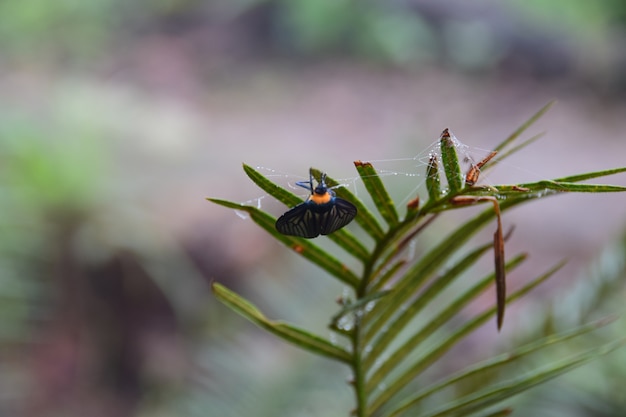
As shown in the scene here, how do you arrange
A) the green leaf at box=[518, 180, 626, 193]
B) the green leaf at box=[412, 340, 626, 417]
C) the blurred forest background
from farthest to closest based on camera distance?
the blurred forest background < the green leaf at box=[412, 340, 626, 417] < the green leaf at box=[518, 180, 626, 193]

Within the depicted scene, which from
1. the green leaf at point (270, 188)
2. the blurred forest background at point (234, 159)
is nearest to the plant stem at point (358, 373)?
the green leaf at point (270, 188)

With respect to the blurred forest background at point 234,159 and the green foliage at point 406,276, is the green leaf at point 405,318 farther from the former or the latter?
the blurred forest background at point 234,159

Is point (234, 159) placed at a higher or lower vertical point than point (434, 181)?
higher

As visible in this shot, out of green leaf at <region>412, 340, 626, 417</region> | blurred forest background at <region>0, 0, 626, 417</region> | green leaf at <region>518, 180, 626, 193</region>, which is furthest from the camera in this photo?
blurred forest background at <region>0, 0, 626, 417</region>

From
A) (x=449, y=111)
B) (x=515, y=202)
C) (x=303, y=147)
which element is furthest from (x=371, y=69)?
(x=515, y=202)

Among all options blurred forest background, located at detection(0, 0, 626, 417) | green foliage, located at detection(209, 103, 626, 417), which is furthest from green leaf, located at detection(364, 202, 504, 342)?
blurred forest background, located at detection(0, 0, 626, 417)

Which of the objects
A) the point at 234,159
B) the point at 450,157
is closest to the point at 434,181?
the point at 450,157

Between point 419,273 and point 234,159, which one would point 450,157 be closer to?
point 419,273

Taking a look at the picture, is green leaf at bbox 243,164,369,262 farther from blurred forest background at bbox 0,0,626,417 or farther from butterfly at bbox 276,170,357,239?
blurred forest background at bbox 0,0,626,417
